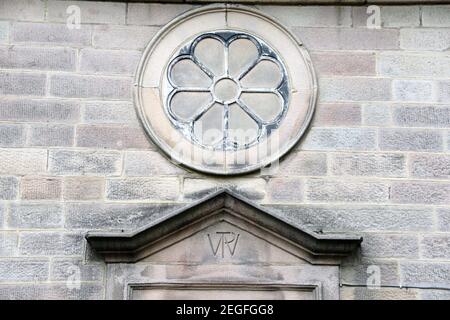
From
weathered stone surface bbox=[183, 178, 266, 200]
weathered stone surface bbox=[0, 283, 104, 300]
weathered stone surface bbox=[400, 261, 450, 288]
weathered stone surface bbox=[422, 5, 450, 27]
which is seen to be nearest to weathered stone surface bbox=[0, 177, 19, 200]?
weathered stone surface bbox=[0, 283, 104, 300]

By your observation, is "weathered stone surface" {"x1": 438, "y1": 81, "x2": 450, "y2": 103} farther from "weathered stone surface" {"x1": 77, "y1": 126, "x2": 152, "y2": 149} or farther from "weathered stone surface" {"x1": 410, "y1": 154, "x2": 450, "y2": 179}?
"weathered stone surface" {"x1": 77, "y1": 126, "x2": 152, "y2": 149}

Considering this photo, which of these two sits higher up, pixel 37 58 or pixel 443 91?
pixel 37 58

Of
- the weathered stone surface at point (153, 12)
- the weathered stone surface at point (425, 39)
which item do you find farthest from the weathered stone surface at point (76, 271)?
the weathered stone surface at point (425, 39)

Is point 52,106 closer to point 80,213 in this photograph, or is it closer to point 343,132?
point 80,213

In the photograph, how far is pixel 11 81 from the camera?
8500 millimetres

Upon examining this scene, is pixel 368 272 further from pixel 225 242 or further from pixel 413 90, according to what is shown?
pixel 413 90

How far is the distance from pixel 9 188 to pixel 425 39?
328 centimetres

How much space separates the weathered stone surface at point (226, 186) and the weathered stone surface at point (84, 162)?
0.53m

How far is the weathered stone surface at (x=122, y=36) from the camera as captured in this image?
8.66m

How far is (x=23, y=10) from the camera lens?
8727 millimetres

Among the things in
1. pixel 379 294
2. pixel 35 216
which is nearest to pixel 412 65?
pixel 379 294
